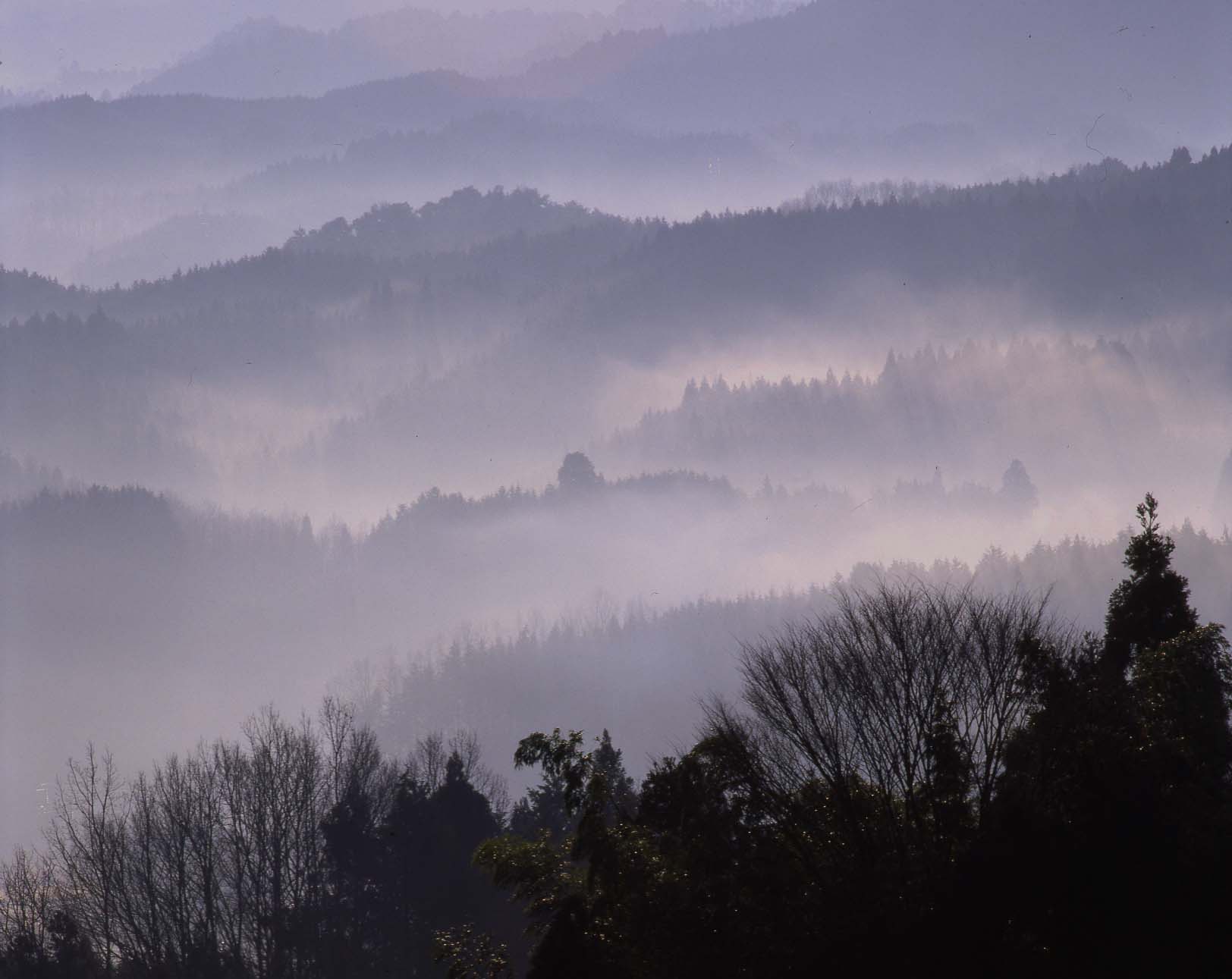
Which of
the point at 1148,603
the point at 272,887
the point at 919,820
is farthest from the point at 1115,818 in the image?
the point at 272,887

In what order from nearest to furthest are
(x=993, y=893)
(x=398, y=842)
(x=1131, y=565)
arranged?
(x=993, y=893), (x=1131, y=565), (x=398, y=842)

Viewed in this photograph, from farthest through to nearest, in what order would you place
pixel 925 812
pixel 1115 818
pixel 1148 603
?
pixel 1148 603 < pixel 925 812 < pixel 1115 818

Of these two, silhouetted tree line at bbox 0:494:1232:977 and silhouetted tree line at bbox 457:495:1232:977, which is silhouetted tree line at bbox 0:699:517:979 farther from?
silhouetted tree line at bbox 457:495:1232:977

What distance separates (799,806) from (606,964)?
4.99 metres

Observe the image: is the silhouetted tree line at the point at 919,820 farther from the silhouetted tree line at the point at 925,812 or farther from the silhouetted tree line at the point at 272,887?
the silhouetted tree line at the point at 272,887

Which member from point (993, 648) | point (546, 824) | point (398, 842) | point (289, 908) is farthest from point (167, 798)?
point (993, 648)

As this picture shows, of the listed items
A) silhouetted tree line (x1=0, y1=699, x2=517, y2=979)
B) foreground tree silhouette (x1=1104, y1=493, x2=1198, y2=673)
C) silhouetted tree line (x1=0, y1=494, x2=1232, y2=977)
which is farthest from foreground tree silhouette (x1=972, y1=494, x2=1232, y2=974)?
silhouetted tree line (x1=0, y1=699, x2=517, y2=979)

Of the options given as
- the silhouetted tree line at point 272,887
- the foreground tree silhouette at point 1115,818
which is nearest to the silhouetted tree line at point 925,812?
the foreground tree silhouette at point 1115,818

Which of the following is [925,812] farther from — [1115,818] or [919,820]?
[1115,818]

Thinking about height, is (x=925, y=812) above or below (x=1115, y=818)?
above

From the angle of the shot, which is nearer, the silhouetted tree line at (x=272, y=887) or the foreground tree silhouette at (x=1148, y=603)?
the foreground tree silhouette at (x=1148, y=603)

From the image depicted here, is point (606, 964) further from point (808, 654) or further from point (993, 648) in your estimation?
point (993, 648)

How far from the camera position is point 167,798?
68.1 meters

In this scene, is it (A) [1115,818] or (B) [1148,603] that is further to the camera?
(B) [1148,603]
